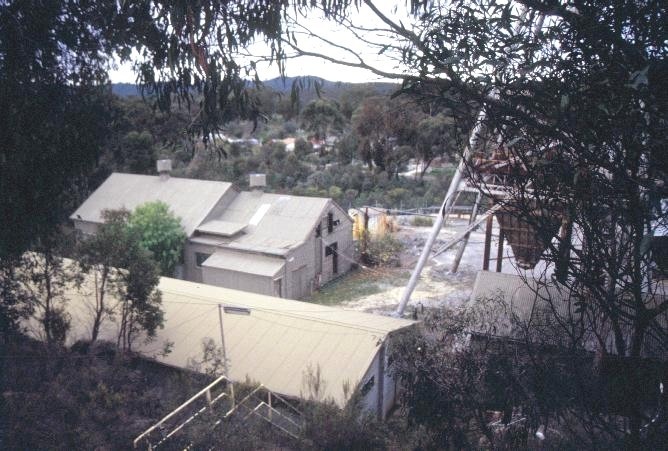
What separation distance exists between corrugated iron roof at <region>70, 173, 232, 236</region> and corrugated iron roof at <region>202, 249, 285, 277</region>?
1807 millimetres

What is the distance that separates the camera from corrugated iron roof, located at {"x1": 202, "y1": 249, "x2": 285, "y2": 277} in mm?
16688

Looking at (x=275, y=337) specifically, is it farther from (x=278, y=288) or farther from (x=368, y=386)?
(x=278, y=288)

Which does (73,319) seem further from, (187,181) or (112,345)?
(187,181)

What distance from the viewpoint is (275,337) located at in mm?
10391

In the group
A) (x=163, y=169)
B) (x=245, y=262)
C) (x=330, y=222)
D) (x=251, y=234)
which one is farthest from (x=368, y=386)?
(x=163, y=169)

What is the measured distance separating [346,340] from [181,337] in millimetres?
3468

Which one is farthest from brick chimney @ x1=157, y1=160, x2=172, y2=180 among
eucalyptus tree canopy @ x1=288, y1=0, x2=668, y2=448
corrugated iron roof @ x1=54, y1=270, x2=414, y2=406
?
eucalyptus tree canopy @ x1=288, y1=0, x2=668, y2=448

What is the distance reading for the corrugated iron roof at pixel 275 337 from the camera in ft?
30.3

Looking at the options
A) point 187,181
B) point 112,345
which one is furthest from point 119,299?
point 187,181

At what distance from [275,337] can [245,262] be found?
7185 millimetres

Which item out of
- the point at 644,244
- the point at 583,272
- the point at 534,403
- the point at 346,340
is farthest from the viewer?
the point at 346,340

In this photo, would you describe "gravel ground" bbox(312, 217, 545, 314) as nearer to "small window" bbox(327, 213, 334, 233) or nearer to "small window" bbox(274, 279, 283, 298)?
"small window" bbox(274, 279, 283, 298)

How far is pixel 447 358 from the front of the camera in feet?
21.1

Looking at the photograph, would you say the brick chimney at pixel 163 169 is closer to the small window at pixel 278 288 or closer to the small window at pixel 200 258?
the small window at pixel 200 258
